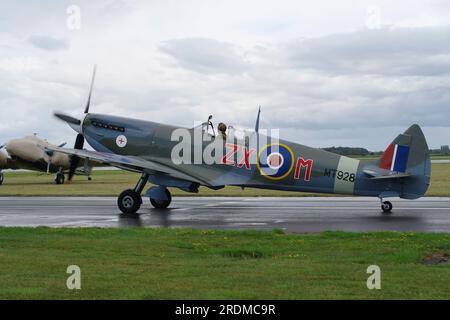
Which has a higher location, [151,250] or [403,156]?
[403,156]

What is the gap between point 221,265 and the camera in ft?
33.6

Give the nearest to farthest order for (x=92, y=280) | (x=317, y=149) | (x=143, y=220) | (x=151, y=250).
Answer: (x=92, y=280) → (x=151, y=250) → (x=143, y=220) → (x=317, y=149)

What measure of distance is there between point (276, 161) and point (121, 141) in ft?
18.5

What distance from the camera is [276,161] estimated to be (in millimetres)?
19859

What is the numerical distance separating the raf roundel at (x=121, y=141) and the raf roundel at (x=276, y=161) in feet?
16.1

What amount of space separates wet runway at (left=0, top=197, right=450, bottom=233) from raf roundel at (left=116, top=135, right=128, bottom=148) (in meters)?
2.21

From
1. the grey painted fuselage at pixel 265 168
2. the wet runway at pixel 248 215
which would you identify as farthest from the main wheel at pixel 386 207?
the grey painted fuselage at pixel 265 168

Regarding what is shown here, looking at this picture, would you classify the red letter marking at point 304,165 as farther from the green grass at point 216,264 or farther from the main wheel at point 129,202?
the green grass at point 216,264

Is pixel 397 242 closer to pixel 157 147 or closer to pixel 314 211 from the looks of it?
pixel 314 211

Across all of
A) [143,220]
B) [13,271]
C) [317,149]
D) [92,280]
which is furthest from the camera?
[317,149]

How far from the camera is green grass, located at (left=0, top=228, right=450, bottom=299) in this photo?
816 cm

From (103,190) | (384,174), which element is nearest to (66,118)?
(384,174)
